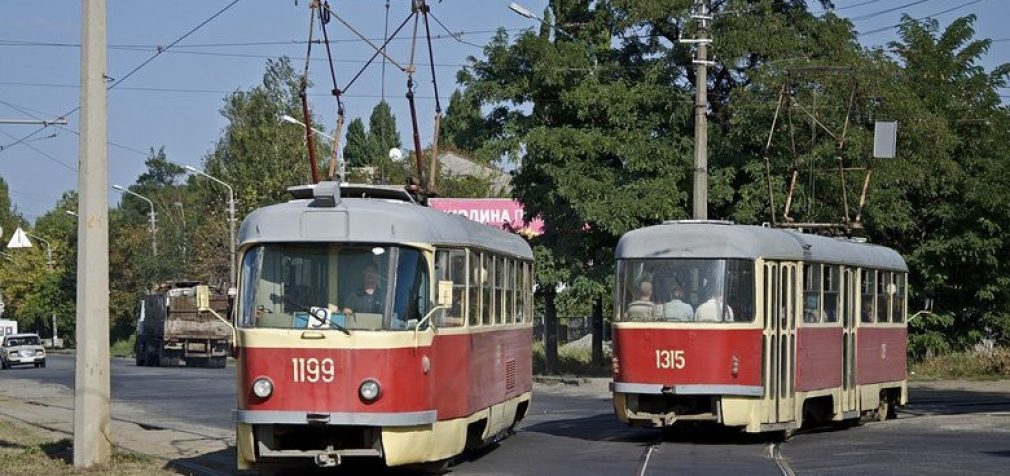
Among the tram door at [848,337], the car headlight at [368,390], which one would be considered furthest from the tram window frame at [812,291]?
the car headlight at [368,390]

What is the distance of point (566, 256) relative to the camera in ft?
125

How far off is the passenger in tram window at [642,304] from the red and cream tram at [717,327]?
0.5 inches

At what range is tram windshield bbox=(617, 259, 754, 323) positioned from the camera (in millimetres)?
19016

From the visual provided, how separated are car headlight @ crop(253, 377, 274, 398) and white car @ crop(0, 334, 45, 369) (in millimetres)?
52312

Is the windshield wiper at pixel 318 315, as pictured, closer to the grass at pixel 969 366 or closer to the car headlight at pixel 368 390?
the car headlight at pixel 368 390

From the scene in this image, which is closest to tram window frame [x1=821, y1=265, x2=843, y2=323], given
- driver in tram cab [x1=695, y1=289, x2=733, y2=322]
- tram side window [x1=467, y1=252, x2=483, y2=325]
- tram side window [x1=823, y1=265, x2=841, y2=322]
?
tram side window [x1=823, y1=265, x2=841, y2=322]

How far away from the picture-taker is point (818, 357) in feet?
68.1

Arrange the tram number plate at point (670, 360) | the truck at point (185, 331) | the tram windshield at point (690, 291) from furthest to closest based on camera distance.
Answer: the truck at point (185, 331) → the tram windshield at point (690, 291) → the tram number plate at point (670, 360)

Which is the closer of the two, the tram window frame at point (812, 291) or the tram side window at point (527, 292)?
the tram window frame at point (812, 291)

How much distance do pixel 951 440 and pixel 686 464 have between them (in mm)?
4419

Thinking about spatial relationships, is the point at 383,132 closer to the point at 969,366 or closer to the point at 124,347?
the point at 124,347

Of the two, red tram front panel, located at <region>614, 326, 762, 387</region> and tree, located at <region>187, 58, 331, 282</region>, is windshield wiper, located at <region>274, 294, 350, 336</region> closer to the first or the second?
red tram front panel, located at <region>614, 326, 762, 387</region>

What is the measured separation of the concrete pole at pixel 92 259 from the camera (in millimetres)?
16016

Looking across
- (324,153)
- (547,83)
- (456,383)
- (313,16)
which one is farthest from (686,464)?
(324,153)
